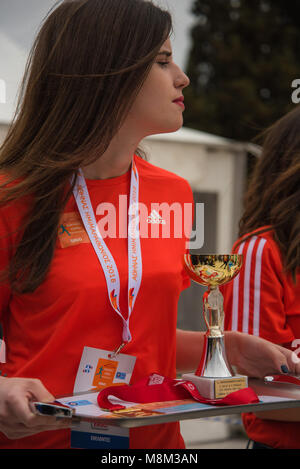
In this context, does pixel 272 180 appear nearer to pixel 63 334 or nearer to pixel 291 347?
pixel 291 347

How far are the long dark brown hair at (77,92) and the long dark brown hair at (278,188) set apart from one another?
1.93 feet

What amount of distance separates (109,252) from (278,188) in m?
0.67

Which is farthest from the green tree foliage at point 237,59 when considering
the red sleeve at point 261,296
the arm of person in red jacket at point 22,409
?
the arm of person in red jacket at point 22,409

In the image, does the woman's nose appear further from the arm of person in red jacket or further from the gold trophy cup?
the arm of person in red jacket

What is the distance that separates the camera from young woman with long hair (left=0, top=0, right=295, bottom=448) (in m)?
1.20

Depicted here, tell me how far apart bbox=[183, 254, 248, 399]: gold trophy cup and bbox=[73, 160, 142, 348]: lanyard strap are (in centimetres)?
10

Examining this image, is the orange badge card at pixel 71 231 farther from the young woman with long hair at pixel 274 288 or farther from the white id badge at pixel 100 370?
the young woman with long hair at pixel 274 288

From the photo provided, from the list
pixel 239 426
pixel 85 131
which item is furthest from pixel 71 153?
pixel 239 426

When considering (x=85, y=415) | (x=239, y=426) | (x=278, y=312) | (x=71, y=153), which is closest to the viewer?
(x=85, y=415)

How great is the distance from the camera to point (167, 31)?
1.27 meters

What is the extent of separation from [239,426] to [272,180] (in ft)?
6.34

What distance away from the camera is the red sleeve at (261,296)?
Answer: 5.16 ft
